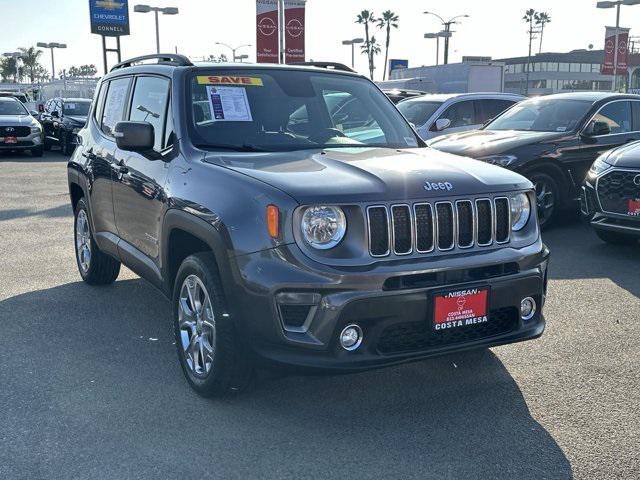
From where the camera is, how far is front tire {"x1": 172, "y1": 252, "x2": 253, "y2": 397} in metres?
3.62

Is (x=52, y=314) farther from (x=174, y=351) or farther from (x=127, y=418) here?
(x=127, y=418)

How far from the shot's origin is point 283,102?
4.71 meters

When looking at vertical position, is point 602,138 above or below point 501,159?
above

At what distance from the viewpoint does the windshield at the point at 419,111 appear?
41.1ft

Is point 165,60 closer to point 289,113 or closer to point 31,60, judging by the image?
point 289,113

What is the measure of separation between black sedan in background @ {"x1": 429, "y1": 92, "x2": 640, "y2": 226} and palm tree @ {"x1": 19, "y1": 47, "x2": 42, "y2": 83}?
105759 mm

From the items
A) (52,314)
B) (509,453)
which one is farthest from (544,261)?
(52,314)

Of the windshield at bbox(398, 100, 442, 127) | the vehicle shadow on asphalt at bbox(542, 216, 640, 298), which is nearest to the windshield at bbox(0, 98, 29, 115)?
the windshield at bbox(398, 100, 442, 127)

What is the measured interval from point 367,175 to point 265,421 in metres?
1.36

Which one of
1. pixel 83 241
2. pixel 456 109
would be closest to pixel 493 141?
pixel 456 109

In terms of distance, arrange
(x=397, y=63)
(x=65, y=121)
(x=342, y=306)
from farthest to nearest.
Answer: (x=397, y=63), (x=65, y=121), (x=342, y=306)

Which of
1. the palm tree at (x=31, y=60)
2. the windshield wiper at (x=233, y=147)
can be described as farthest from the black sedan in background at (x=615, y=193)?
the palm tree at (x=31, y=60)

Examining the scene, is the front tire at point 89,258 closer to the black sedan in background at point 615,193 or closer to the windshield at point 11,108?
the black sedan in background at point 615,193

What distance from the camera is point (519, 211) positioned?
156 inches
